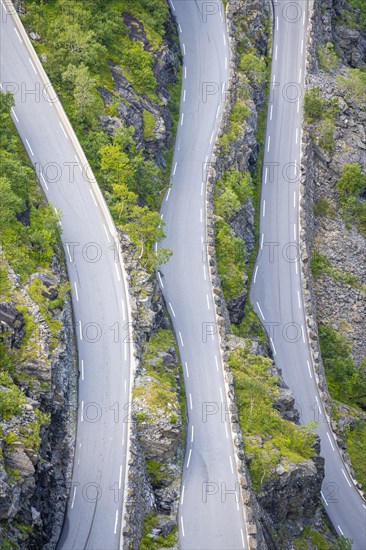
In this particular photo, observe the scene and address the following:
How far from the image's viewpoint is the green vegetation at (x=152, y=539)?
201 feet

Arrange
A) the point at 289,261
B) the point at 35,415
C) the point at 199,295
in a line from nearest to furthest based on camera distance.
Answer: the point at 35,415, the point at 199,295, the point at 289,261

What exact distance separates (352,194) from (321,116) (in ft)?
28.9

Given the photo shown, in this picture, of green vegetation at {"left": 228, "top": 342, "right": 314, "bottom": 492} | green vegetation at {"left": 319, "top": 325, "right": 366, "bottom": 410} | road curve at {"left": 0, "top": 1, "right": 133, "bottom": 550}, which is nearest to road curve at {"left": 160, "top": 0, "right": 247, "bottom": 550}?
green vegetation at {"left": 228, "top": 342, "right": 314, "bottom": 492}

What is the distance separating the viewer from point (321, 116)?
104625 millimetres

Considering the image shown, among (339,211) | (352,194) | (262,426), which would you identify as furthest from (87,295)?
(352,194)

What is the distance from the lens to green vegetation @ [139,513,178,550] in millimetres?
61312

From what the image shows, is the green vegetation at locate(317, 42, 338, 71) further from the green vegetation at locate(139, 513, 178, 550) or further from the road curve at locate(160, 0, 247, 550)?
the green vegetation at locate(139, 513, 178, 550)

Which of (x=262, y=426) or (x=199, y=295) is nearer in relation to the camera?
(x=262, y=426)

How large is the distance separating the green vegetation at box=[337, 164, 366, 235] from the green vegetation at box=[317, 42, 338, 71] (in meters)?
13.9

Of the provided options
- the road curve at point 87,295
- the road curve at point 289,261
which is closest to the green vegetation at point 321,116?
the road curve at point 289,261

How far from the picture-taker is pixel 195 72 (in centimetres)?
10256

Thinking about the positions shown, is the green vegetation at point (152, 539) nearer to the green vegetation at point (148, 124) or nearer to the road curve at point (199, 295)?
the road curve at point (199, 295)

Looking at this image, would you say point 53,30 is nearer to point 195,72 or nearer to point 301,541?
point 195,72

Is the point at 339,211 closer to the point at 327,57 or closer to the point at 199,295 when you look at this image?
the point at 327,57
